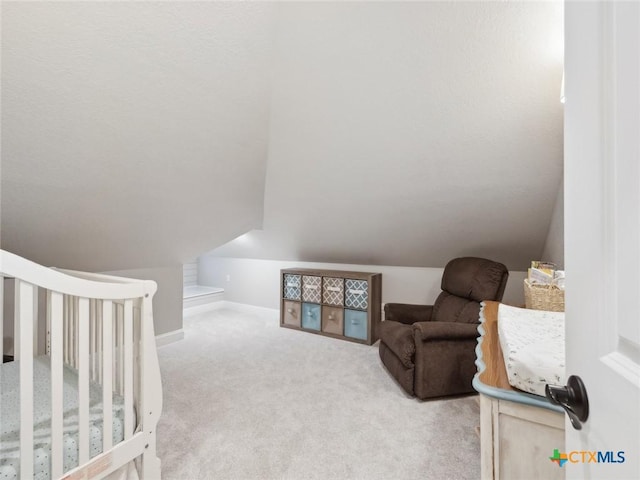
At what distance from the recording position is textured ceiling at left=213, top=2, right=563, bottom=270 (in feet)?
5.42

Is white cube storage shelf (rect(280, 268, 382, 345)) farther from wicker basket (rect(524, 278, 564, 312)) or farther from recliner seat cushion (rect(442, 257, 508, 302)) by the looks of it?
wicker basket (rect(524, 278, 564, 312))

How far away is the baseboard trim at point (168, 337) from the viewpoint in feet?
10.3

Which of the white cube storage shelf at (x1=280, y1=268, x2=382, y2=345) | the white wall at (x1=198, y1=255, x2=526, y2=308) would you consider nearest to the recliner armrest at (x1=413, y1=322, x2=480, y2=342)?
the white cube storage shelf at (x1=280, y1=268, x2=382, y2=345)

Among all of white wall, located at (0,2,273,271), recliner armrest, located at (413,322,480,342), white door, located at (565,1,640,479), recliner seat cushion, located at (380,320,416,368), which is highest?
white wall, located at (0,2,273,271)

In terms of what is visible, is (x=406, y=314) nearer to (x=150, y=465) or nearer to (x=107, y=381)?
(x=150, y=465)

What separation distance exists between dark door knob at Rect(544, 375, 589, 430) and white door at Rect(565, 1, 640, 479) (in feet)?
0.04

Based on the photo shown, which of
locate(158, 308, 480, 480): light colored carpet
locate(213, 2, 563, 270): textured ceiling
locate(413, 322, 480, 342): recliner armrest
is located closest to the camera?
locate(158, 308, 480, 480): light colored carpet

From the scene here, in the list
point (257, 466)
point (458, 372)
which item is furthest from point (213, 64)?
point (458, 372)

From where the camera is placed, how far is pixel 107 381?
113cm

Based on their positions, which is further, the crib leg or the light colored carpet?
the light colored carpet

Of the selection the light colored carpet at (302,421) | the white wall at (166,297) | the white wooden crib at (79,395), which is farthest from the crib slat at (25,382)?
the white wall at (166,297)

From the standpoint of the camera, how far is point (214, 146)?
7.40 feet

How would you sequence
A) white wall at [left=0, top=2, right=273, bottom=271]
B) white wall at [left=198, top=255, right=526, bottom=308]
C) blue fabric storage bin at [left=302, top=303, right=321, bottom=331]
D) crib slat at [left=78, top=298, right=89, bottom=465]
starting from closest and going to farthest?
crib slat at [left=78, top=298, right=89, bottom=465] < white wall at [left=0, top=2, right=273, bottom=271] < white wall at [left=198, top=255, right=526, bottom=308] < blue fabric storage bin at [left=302, top=303, right=321, bottom=331]

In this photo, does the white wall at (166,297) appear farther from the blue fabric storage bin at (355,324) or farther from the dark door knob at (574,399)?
the dark door knob at (574,399)
